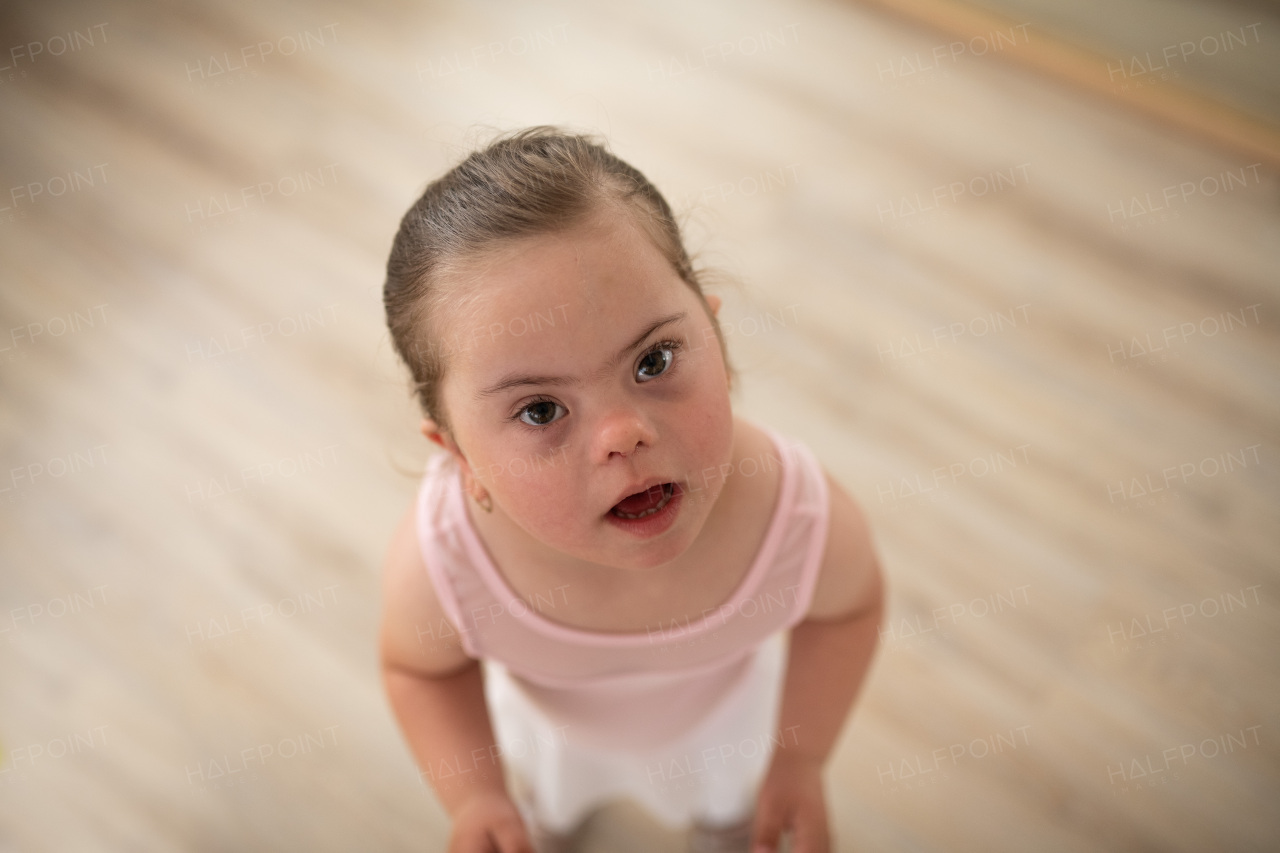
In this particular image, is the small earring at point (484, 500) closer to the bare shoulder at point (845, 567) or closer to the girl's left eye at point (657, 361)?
the girl's left eye at point (657, 361)

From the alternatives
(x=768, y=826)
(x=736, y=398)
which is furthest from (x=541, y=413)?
(x=736, y=398)

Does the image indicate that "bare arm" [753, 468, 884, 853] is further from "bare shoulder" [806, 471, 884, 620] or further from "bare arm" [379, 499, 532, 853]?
"bare arm" [379, 499, 532, 853]

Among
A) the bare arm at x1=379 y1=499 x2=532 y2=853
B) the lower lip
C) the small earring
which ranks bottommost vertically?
the bare arm at x1=379 y1=499 x2=532 y2=853

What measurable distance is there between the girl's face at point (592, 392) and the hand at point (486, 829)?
0.33 meters

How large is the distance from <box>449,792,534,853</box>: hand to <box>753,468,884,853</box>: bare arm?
22 cm

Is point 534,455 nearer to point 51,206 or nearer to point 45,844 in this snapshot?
point 45,844

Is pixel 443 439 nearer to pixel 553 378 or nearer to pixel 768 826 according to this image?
pixel 553 378

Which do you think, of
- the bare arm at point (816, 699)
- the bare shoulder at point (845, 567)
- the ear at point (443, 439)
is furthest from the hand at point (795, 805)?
the ear at point (443, 439)

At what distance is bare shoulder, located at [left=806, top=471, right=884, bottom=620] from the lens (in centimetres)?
83

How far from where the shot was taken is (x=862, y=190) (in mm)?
1676

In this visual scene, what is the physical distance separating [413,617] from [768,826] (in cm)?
37

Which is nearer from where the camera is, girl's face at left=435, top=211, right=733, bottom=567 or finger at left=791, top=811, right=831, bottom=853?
girl's face at left=435, top=211, right=733, bottom=567

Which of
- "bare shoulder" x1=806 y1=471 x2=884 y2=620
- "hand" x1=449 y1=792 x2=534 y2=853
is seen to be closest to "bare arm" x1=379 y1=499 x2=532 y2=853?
"hand" x1=449 y1=792 x2=534 y2=853

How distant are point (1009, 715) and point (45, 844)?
4.03 ft
